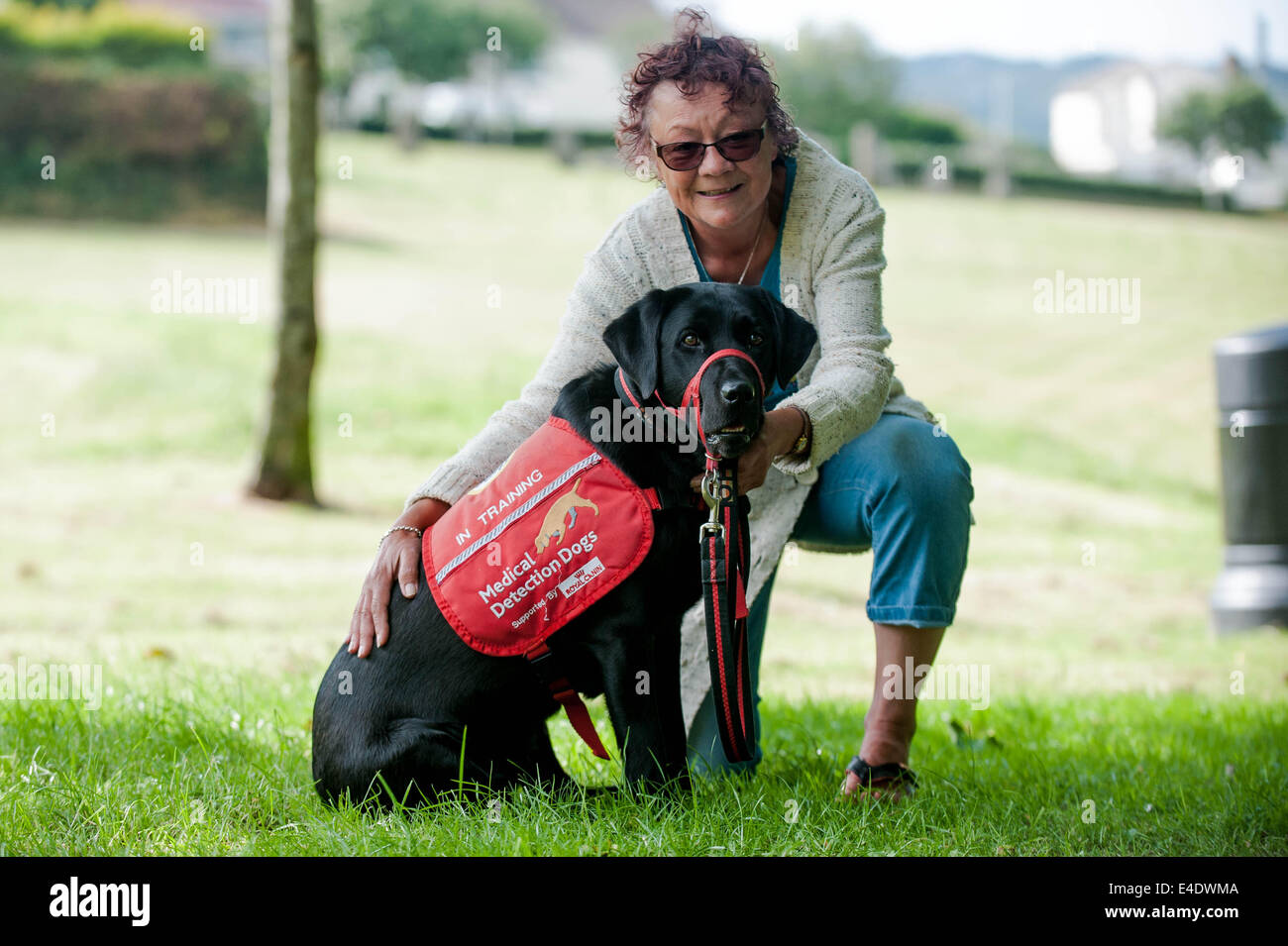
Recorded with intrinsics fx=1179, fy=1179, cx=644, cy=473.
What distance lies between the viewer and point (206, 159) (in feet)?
57.2

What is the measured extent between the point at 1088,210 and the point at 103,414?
1804cm

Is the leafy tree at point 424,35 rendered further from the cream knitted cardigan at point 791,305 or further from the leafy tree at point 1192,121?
the cream knitted cardigan at point 791,305

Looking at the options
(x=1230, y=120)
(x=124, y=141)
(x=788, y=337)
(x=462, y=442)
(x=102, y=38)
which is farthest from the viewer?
(x=1230, y=120)

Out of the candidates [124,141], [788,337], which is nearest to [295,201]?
[788,337]

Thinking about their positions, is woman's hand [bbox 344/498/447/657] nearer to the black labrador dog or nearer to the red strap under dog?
the black labrador dog

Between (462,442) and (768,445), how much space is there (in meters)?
8.04

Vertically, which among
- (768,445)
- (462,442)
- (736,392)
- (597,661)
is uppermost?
(736,392)

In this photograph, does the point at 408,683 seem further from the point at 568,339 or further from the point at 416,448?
the point at 416,448

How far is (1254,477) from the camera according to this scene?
5.86 metres

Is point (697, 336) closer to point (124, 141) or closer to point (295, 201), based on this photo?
point (295, 201)

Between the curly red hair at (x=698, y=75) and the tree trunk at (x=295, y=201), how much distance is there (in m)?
5.11

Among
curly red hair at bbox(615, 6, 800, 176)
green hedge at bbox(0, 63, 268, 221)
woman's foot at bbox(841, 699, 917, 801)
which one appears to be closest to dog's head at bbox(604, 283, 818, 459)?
curly red hair at bbox(615, 6, 800, 176)

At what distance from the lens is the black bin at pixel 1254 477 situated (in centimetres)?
576
